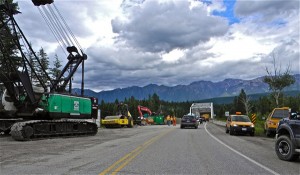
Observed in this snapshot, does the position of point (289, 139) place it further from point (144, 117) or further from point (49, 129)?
point (144, 117)

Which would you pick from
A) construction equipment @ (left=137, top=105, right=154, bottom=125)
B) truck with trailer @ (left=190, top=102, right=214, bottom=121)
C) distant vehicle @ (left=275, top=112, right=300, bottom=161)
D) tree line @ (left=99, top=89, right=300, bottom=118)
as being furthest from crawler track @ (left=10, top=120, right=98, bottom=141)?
truck with trailer @ (left=190, top=102, right=214, bottom=121)

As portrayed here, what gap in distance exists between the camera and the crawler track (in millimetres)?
19517

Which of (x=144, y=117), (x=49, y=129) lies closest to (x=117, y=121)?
(x=49, y=129)

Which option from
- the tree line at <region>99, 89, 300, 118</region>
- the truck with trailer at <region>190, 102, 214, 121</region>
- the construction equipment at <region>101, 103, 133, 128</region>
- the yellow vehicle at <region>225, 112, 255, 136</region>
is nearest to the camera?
the yellow vehicle at <region>225, 112, 255, 136</region>

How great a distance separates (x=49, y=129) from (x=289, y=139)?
15.4 metres

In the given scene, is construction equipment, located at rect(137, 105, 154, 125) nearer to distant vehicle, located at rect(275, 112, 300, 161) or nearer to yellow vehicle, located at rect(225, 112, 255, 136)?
yellow vehicle, located at rect(225, 112, 255, 136)

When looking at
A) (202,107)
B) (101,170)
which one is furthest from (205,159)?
(202,107)

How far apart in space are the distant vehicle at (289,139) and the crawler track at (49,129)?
538 inches

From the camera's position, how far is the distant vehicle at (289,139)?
11.4 metres

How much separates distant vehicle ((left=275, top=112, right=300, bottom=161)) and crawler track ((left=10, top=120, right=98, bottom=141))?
13.7m

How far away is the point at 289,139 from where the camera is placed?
38.6ft

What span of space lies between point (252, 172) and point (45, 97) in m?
16.3

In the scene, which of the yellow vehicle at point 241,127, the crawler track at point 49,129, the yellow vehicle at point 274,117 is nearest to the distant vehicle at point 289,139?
the yellow vehicle at point 274,117

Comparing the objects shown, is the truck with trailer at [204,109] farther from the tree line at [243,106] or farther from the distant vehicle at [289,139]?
the distant vehicle at [289,139]
